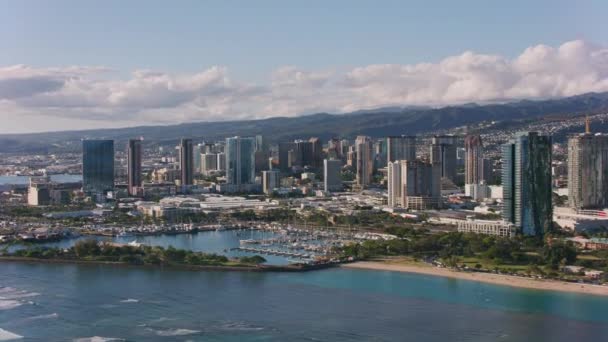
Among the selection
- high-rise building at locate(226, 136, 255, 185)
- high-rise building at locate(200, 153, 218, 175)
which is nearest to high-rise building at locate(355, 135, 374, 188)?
high-rise building at locate(226, 136, 255, 185)

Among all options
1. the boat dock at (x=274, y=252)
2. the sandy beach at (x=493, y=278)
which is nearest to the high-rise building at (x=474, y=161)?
the boat dock at (x=274, y=252)

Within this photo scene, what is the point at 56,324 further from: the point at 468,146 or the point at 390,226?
the point at 468,146

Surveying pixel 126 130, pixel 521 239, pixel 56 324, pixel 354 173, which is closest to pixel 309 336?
pixel 56 324

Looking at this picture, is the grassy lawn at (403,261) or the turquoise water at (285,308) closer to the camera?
the turquoise water at (285,308)

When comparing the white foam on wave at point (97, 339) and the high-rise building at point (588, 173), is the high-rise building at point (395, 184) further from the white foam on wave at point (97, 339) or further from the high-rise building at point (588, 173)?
the white foam on wave at point (97, 339)

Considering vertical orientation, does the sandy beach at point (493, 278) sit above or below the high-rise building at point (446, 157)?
below

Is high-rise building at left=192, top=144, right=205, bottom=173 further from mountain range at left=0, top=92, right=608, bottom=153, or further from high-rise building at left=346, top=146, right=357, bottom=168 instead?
mountain range at left=0, top=92, right=608, bottom=153

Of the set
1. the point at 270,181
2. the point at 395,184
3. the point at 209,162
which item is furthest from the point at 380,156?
the point at 395,184
